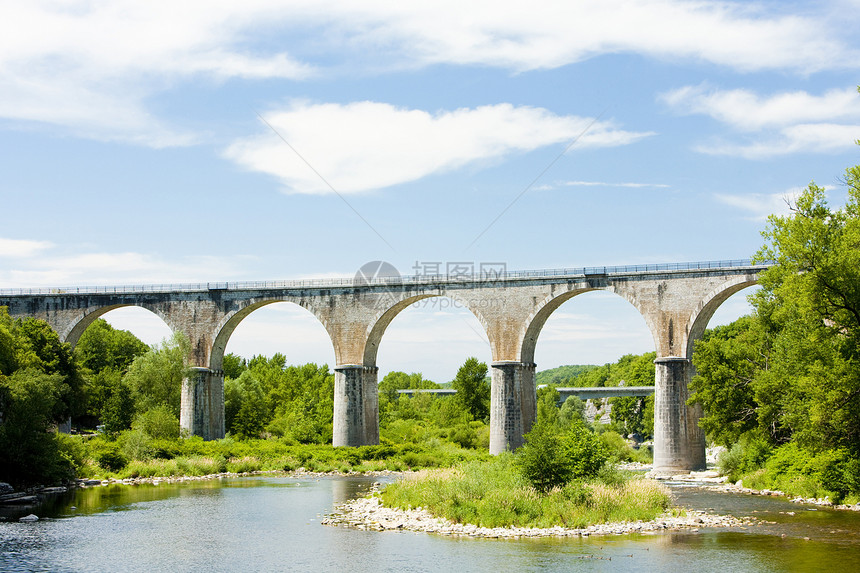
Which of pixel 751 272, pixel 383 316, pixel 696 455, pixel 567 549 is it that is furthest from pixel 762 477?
pixel 383 316

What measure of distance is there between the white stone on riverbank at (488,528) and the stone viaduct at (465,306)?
16.2 m

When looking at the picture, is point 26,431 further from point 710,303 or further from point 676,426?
point 710,303

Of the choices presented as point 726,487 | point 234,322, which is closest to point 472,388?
point 234,322

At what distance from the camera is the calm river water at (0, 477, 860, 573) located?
19047 millimetres

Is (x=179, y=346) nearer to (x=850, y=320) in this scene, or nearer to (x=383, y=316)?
(x=383, y=316)

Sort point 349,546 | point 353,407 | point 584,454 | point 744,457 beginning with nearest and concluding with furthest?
point 349,546 → point 584,454 → point 744,457 → point 353,407

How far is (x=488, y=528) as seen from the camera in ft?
76.8

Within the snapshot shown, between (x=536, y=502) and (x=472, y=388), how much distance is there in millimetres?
36706

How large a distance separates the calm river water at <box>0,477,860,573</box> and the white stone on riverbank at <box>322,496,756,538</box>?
2.30ft

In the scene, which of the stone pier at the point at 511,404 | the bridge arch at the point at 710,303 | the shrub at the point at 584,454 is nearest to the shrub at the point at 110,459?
the stone pier at the point at 511,404

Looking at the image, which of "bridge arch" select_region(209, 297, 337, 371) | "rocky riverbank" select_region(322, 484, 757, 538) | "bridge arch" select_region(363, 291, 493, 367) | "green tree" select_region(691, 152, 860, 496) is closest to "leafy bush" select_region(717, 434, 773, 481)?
"green tree" select_region(691, 152, 860, 496)

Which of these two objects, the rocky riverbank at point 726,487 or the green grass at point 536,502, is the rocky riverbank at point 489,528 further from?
the rocky riverbank at point 726,487

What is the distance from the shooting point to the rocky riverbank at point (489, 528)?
74.4 ft

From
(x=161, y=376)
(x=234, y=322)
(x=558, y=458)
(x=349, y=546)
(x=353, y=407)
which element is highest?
(x=234, y=322)
